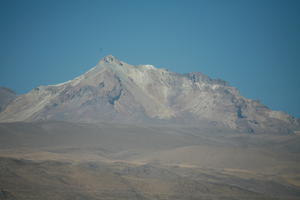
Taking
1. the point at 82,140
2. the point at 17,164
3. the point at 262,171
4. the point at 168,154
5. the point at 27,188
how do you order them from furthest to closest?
the point at 82,140, the point at 168,154, the point at 262,171, the point at 17,164, the point at 27,188

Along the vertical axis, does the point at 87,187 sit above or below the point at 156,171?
below

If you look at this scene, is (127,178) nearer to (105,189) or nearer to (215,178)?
(105,189)

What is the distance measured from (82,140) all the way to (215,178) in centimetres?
9712

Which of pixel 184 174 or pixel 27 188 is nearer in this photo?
pixel 27 188

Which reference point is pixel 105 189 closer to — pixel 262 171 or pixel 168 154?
pixel 262 171

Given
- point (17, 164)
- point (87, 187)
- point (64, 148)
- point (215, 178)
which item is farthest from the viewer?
point (64, 148)

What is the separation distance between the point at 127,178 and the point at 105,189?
1123 cm

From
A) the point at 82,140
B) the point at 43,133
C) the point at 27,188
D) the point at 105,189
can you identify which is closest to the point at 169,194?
the point at 105,189

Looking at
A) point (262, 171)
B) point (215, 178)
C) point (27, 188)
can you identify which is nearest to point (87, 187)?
point (27, 188)

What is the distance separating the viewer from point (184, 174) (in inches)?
4021

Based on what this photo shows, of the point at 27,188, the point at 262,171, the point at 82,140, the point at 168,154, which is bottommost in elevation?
the point at 27,188

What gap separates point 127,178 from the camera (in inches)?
3292

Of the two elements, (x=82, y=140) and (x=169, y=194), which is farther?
(x=82, y=140)

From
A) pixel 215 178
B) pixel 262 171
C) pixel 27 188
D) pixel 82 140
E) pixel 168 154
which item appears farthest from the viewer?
pixel 82 140
